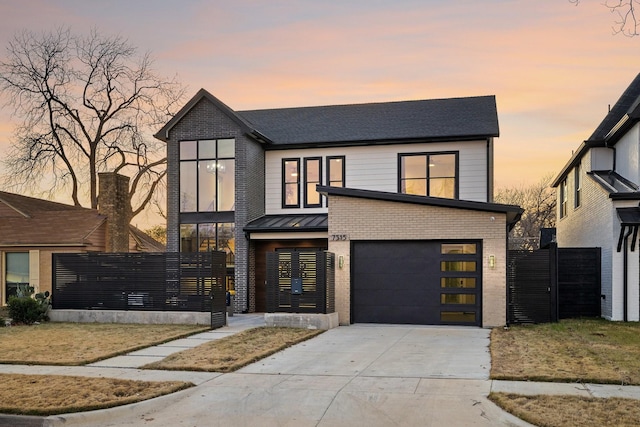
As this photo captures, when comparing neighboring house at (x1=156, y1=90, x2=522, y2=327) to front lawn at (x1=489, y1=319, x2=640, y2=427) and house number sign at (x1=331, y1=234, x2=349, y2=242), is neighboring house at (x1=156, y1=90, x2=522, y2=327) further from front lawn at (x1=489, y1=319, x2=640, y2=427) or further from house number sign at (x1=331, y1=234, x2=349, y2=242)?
front lawn at (x1=489, y1=319, x2=640, y2=427)

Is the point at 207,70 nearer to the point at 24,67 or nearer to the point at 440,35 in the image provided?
the point at 440,35

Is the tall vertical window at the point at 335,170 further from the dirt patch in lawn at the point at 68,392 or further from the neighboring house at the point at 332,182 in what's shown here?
the dirt patch in lawn at the point at 68,392

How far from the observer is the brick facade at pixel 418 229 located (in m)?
17.6

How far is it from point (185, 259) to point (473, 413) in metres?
11.7

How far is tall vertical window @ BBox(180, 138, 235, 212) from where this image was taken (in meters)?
23.0

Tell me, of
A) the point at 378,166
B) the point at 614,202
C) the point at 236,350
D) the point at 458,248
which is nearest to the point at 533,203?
the point at 378,166

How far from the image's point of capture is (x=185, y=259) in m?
18.2

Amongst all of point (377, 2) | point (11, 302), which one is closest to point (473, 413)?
point (377, 2)

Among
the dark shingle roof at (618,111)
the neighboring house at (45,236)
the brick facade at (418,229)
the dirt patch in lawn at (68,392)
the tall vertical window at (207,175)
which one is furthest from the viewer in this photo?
the neighboring house at (45,236)

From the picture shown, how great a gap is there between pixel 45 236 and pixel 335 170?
11519mm

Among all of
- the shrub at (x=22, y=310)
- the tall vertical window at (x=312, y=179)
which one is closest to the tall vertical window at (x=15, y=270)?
the shrub at (x=22, y=310)

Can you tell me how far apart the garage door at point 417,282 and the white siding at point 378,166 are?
15.6 ft

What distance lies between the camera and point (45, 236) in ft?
81.0

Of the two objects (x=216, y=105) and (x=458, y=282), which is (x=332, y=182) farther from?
(x=458, y=282)
